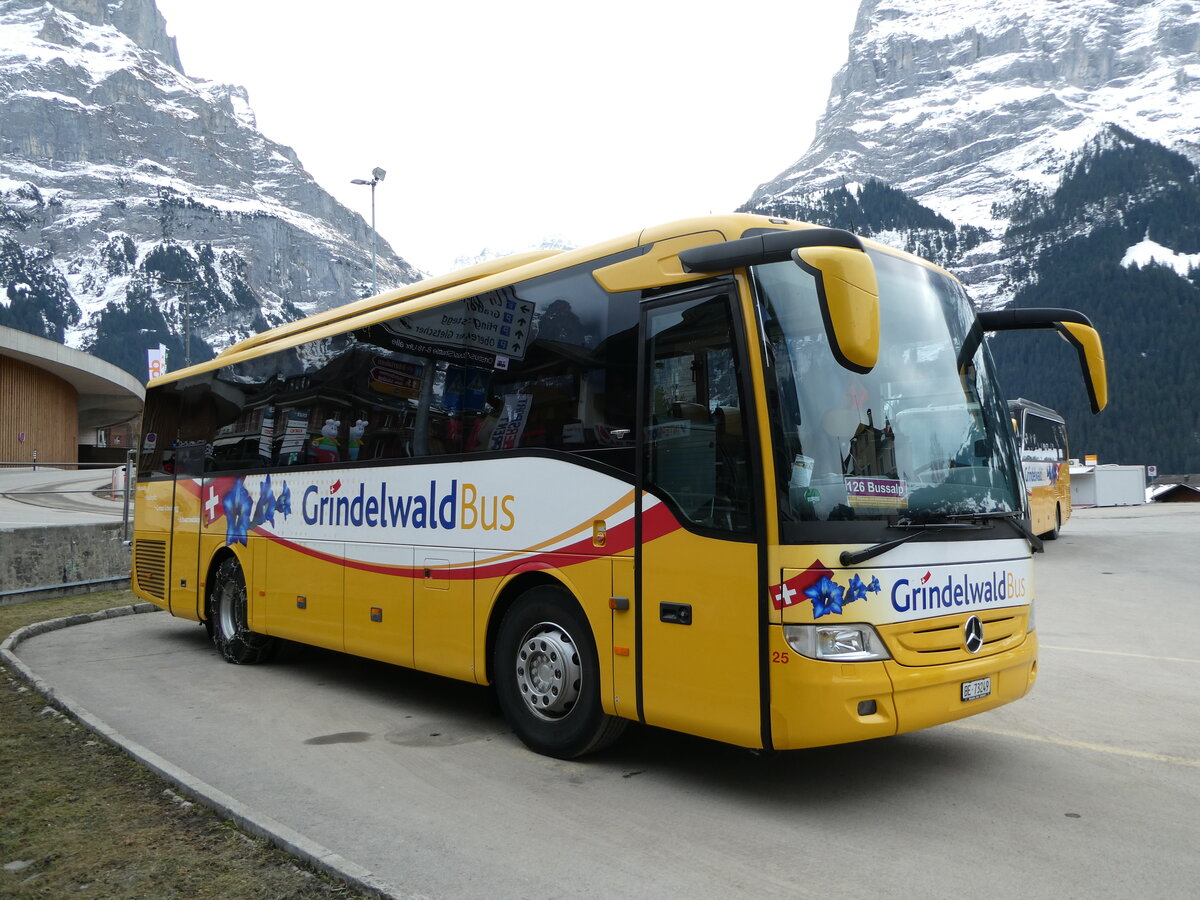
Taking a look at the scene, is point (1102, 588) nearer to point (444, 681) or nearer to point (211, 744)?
point (444, 681)

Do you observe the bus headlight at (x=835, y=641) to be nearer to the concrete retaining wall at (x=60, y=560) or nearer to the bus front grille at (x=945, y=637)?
the bus front grille at (x=945, y=637)

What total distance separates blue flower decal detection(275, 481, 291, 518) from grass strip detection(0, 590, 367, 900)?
→ 2.95 m

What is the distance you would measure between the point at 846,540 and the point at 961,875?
5.05 ft

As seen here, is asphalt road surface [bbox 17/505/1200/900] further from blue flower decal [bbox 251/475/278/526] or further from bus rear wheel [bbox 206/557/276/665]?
blue flower decal [bbox 251/475/278/526]

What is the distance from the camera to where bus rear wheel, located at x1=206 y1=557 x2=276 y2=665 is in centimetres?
1012

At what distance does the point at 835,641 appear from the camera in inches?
195

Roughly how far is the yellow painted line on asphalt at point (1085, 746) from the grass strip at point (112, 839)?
14.9 ft

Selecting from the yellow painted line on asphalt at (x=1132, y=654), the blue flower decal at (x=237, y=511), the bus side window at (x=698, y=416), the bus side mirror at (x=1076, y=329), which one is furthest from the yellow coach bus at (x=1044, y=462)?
the bus side window at (x=698, y=416)

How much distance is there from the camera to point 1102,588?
16156mm

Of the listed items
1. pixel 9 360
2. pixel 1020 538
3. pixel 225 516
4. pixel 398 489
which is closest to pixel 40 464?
pixel 9 360

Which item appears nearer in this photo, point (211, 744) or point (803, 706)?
point (803, 706)

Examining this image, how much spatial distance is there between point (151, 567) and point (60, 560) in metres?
6.01

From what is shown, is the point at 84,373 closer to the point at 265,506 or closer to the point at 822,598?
the point at 265,506

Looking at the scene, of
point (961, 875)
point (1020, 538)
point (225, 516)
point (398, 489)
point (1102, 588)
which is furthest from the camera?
point (1102, 588)
